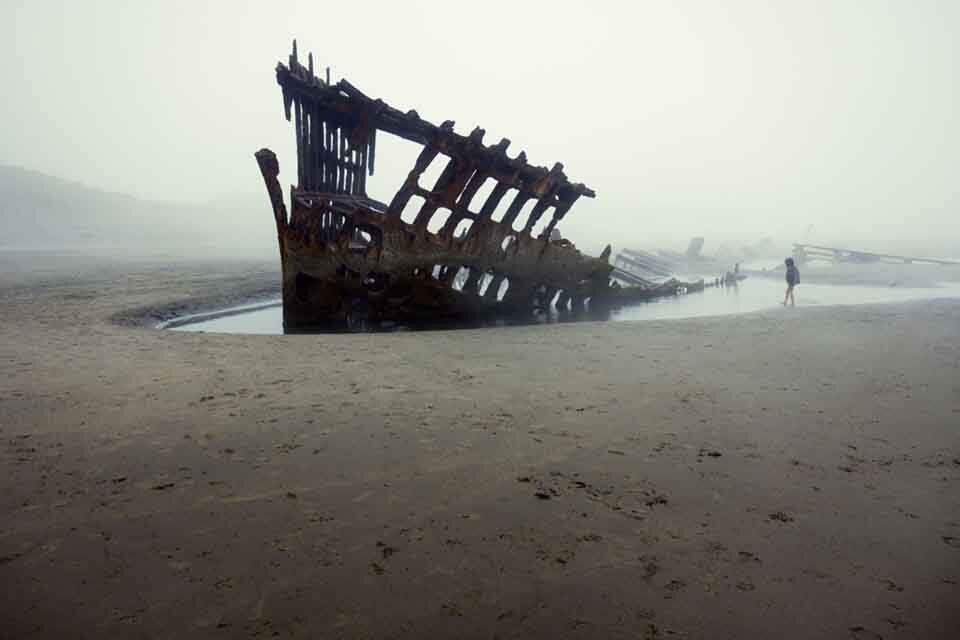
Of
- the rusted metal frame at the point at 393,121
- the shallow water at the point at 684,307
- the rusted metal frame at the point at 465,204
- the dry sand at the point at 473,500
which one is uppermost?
the rusted metal frame at the point at 393,121

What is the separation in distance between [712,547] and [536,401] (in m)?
2.07

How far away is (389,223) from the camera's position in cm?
792

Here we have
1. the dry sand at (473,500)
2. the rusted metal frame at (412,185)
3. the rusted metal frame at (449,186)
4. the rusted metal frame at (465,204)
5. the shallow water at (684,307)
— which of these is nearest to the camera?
the dry sand at (473,500)

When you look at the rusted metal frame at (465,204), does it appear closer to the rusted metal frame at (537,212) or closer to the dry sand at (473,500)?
the rusted metal frame at (537,212)

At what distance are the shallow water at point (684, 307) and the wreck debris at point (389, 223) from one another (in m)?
0.53

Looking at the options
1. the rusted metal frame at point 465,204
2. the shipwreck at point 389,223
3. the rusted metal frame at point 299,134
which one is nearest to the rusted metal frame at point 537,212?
the shipwreck at point 389,223

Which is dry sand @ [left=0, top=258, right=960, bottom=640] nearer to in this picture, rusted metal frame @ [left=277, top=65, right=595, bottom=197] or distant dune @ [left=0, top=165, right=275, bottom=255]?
rusted metal frame @ [left=277, top=65, right=595, bottom=197]

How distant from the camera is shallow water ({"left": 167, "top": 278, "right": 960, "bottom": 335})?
28.5 feet

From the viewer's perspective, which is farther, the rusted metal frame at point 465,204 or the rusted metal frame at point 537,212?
the rusted metal frame at point 537,212

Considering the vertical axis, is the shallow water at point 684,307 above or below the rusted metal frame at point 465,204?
below

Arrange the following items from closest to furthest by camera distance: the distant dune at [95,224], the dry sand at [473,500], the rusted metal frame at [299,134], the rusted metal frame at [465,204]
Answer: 1. the dry sand at [473,500]
2. the rusted metal frame at [465,204]
3. the rusted metal frame at [299,134]
4. the distant dune at [95,224]

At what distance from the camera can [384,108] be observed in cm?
807

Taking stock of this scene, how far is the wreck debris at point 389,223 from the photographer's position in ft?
26.0

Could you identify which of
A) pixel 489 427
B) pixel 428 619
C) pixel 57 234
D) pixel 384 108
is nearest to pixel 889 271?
pixel 384 108
